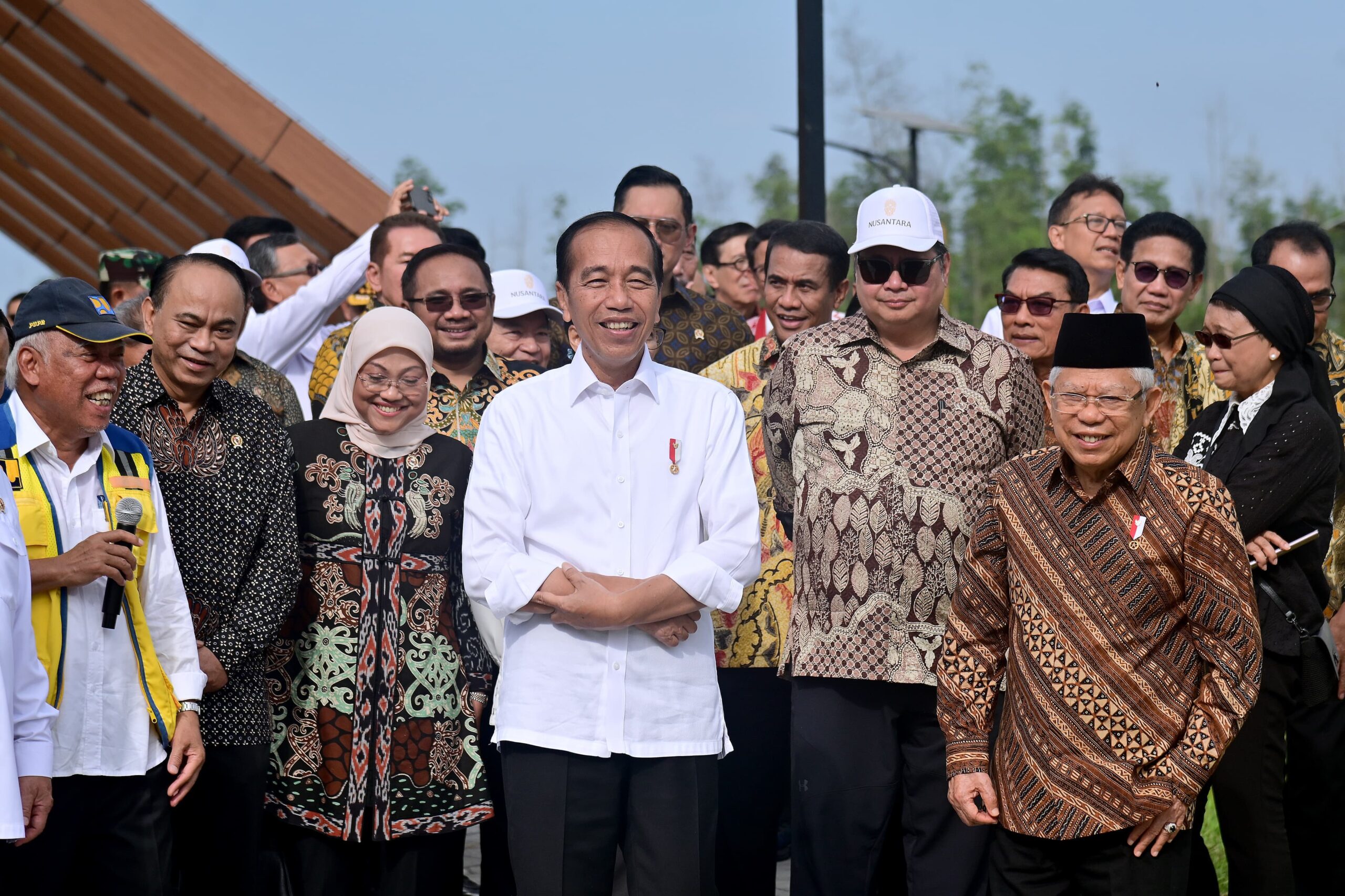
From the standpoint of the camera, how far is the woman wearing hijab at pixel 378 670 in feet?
15.1

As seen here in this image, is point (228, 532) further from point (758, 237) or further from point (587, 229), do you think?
point (758, 237)

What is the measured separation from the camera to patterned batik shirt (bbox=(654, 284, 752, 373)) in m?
6.09

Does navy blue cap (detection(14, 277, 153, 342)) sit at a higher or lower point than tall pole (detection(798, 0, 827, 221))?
lower

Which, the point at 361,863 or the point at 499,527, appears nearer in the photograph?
the point at 499,527

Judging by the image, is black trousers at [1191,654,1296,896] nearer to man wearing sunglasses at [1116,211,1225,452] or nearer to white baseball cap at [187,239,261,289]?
man wearing sunglasses at [1116,211,1225,452]

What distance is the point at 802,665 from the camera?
4598 mm

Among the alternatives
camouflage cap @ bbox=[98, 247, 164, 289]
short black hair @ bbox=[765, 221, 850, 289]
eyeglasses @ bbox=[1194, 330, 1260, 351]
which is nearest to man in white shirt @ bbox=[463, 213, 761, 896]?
short black hair @ bbox=[765, 221, 850, 289]

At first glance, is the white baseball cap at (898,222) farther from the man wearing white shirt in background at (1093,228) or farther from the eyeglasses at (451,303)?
the man wearing white shirt in background at (1093,228)

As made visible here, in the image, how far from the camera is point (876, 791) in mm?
4574

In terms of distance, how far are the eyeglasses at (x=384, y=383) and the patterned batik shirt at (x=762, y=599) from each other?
115 cm

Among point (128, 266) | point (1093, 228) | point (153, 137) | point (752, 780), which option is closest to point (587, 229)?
point (752, 780)

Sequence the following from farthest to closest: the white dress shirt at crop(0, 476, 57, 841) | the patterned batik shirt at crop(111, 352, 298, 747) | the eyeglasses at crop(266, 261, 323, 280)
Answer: the eyeglasses at crop(266, 261, 323, 280)
the patterned batik shirt at crop(111, 352, 298, 747)
the white dress shirt at crop(0, 476, 57, 841)

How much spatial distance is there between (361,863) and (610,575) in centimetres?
143

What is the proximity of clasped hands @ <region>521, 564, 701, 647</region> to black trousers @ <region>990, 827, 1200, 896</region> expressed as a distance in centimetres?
102
